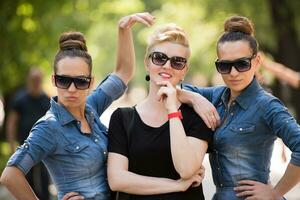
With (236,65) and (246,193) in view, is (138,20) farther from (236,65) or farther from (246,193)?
(246,193)

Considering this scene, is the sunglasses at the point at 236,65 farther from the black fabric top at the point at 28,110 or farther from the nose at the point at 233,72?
the black fabric top at the point at 28,110

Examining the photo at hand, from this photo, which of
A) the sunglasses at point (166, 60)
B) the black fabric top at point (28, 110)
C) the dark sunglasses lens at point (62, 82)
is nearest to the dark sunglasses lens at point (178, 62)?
the sunglasses at point (166, 60)

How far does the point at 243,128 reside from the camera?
5.29m

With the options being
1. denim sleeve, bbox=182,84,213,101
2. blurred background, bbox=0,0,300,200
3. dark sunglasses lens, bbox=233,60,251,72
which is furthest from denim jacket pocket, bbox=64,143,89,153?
blurred background, bbox=0,0,300,200

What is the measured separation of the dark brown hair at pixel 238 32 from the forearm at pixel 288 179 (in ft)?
2.71

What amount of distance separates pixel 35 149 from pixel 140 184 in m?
0.74

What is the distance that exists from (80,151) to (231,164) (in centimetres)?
101

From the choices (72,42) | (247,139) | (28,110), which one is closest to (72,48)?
(72,42)

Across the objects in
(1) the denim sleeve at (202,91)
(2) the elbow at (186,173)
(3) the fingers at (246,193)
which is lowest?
(3) the fingers at (246,193)

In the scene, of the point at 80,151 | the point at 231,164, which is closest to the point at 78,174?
the point at 80,151

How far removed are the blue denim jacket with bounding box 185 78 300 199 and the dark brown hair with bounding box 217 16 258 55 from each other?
29 centimetres

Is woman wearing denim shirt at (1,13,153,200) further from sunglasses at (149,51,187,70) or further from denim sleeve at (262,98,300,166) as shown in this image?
denim sleeve at (262,98,300,166)

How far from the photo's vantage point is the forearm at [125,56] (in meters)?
6.05

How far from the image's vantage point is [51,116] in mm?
5391
